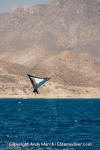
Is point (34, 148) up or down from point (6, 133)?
down

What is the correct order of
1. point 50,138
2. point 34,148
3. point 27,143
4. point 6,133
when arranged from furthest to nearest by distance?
point 6,133
point 50,138
point 27,143
point 34,148

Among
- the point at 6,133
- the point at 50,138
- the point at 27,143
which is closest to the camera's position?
the point at 27,143

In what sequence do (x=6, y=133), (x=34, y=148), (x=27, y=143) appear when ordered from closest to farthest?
(x=34, y=148)
(x=27, y=143)
(x=6, y=133)

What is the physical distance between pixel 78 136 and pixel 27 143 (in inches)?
521

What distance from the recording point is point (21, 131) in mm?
84875

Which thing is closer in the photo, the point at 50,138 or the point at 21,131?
the point at 50,138

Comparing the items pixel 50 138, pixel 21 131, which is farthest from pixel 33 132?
pixel 50 138

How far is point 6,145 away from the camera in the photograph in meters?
66.0

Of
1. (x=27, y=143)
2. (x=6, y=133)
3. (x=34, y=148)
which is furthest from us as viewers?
(x=6, y=133)

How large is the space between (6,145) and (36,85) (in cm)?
1164

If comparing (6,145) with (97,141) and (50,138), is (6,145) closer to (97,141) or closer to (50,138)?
(50,138)

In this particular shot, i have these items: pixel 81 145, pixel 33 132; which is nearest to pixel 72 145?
pixel 81 145

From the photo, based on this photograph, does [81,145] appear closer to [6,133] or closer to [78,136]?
[78,136]

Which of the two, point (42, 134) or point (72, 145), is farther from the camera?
point (42, 134)
